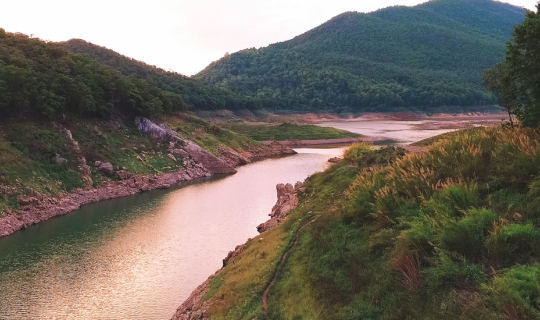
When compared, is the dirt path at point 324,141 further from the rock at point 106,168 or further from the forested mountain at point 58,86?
the rock at point 106,168

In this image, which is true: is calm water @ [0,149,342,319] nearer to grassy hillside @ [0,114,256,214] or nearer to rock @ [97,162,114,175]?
grassy hillside @ [0,114,256,214]

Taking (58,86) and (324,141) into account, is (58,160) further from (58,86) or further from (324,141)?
(324,141)

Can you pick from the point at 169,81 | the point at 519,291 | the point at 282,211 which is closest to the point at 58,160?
the point at 282,211

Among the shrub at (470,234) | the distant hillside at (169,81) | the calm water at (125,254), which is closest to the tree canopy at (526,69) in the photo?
the shrub at (470,234)

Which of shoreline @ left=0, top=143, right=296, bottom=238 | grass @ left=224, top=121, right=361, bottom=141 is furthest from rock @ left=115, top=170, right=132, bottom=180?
grass @ left=224, top=121, right=361, bottom=141

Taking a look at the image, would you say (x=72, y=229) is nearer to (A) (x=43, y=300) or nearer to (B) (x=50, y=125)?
(A) (x=43, y=300)
